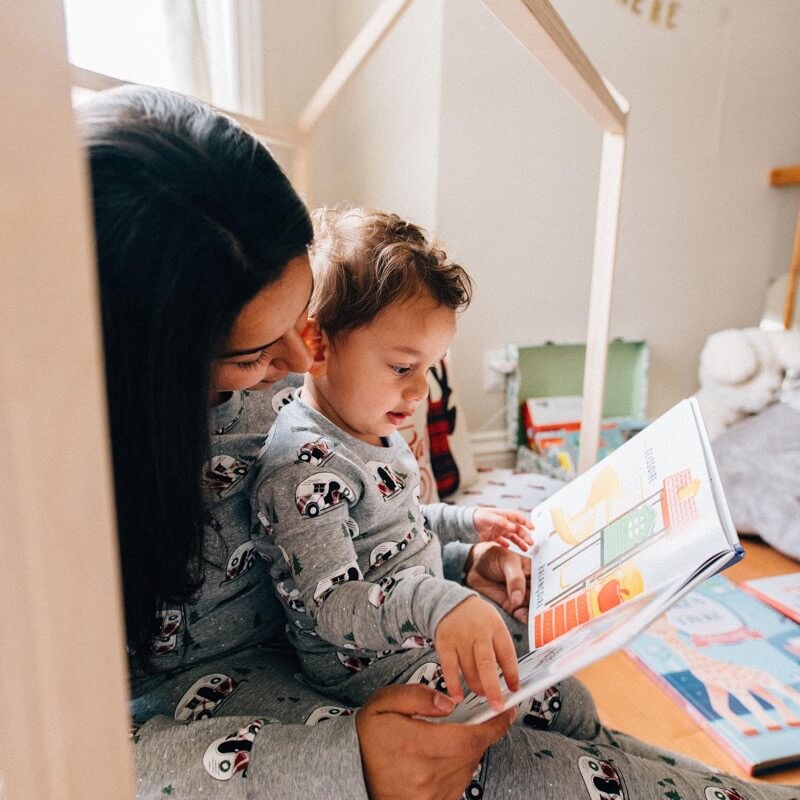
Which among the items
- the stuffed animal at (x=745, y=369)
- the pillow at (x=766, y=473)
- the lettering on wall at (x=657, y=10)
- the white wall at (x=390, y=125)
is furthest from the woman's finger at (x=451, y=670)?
the lettering on wall at (x=657, y=10)

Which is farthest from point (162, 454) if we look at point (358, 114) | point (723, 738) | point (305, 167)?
point (358, 114)

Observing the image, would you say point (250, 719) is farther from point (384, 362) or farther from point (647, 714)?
point (647, 714)

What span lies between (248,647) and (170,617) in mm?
98

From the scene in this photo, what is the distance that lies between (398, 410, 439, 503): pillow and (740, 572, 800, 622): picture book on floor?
687 mm

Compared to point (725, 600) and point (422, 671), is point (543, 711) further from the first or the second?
point (725, 600)

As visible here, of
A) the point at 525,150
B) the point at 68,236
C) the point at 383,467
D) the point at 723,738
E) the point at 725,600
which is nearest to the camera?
the point at 68,236

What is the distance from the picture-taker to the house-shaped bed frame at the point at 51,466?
0.52ft

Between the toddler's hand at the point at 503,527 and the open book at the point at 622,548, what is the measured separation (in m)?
0.02

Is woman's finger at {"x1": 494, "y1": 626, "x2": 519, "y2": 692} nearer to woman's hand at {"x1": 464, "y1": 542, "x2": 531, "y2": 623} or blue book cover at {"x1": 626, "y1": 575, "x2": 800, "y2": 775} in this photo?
woman's hand at {"x1": 464, "y1": 542, "x2": 531, "y2": 623}

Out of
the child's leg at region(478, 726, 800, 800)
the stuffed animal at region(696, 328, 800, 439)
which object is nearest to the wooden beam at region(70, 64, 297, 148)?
the child's leg at region(478, 726, 800, 800)

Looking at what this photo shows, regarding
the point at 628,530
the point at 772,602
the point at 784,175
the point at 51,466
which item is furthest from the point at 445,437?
the point at 784,175

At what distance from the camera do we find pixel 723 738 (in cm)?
95

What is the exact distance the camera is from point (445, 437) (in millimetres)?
1529

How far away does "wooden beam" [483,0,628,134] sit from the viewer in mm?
490
